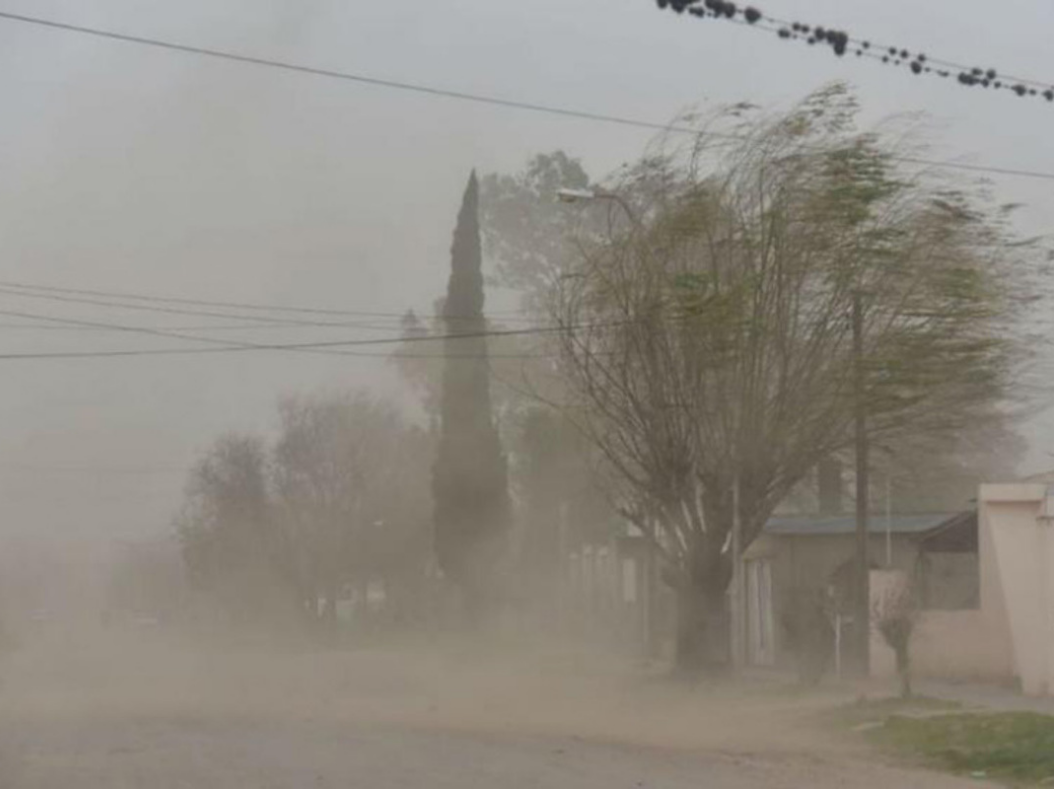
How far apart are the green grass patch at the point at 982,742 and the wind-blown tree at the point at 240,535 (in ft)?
127

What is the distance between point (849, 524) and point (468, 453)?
12038mm

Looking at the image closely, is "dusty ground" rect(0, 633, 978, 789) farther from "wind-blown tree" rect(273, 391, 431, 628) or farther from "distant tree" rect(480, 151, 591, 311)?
"wind-blown tree" rect(273, 391, 431, 628)

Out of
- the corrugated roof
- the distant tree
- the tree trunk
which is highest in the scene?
the distant tree

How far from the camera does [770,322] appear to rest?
2786cm

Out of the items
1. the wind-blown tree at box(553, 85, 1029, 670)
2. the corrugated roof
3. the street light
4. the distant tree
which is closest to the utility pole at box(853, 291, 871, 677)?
the wind-blown tree at box(553, 85, 1029, 670)

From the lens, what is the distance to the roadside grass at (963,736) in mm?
18594

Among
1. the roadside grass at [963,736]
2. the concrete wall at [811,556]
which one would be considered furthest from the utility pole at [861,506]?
the concrete wall at [811,556]

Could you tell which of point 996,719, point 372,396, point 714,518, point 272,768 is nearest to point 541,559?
point 372,396

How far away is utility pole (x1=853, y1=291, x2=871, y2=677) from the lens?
90.3ft

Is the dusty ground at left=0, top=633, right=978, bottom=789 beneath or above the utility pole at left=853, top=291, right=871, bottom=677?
beneath

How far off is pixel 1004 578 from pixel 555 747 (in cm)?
1094

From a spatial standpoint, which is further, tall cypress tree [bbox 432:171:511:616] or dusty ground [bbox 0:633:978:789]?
tall cypress tree [bbox 432:171:511:616]

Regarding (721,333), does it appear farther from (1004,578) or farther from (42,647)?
(42,647)

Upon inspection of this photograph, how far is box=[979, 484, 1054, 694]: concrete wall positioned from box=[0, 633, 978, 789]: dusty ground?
341cm
